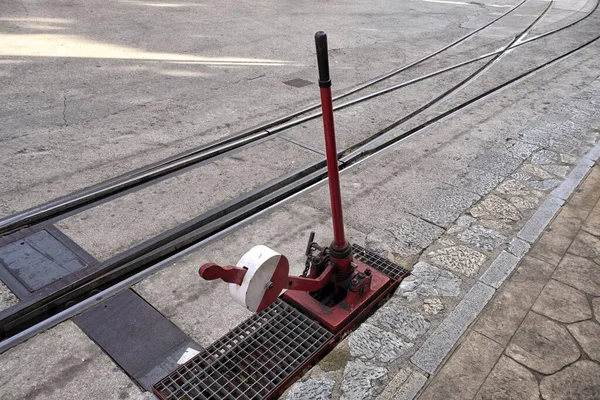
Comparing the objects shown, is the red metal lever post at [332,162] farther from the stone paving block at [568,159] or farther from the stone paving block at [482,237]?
the stone paving block at [568,159]

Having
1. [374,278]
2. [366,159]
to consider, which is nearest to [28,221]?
[374,278]

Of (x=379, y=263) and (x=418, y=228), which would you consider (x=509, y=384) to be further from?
(x=418, y=228)

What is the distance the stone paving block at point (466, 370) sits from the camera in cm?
307

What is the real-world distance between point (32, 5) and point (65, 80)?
6.34 m

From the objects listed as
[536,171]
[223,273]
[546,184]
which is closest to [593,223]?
[546,184]

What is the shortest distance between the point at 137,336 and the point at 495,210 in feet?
11.8

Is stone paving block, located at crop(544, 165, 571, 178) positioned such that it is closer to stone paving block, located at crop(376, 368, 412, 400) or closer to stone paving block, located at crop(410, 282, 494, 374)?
stone paving block, located at crop(410, 282, 494, 374)

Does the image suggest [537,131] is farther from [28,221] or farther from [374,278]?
[28,221]

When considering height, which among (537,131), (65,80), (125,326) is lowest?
(537,131)

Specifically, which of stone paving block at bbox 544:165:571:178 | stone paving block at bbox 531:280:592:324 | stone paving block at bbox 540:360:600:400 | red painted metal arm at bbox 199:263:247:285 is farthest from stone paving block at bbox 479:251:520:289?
red painted metal arm at bbox 199:263:247:285

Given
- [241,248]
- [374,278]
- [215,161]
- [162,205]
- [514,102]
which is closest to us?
[374,278]

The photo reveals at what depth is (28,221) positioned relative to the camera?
15.4 feet

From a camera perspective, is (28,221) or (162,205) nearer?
(28,221)

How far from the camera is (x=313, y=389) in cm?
308
